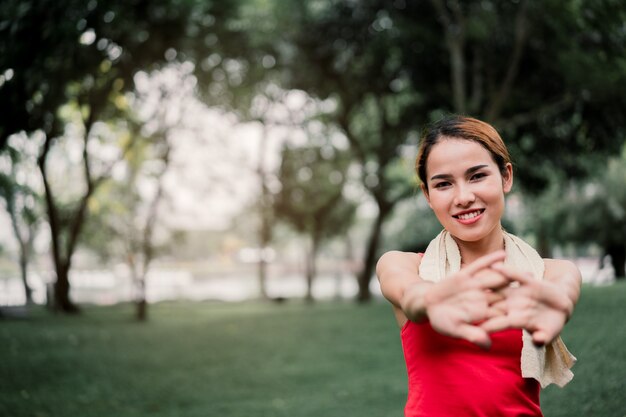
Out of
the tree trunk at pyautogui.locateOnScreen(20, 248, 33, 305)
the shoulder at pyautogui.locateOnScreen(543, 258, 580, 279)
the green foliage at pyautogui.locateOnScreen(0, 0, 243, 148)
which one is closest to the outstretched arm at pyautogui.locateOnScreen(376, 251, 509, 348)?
the shoulder at pyautogui.locateOnScreen(543, 258, 580, 279)

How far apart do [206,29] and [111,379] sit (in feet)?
29.4

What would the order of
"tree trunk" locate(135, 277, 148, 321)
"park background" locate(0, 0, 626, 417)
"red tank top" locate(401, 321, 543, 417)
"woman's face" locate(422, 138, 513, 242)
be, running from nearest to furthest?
"red tank top" locate(401, 321, 543, 417)
"woman's face" locate(422, 138, 513, 242)
"park background" locate(0, 0, 626, 417)
"tree trunk" locate(135, 277, 148, 321)

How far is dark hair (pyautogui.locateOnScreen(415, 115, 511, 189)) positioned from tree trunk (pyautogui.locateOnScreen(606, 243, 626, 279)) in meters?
18.9

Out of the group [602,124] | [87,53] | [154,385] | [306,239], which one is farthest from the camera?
[306,239]

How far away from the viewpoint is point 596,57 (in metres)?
9.89

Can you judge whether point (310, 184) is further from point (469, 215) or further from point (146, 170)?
point (469, 215)

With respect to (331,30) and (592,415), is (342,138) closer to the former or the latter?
(331,30)

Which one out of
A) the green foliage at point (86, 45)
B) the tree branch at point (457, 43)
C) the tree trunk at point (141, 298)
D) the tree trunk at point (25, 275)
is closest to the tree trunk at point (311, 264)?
the tree trunk at point (141, 298)

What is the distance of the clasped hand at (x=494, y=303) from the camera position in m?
1.66

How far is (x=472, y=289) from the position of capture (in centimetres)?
168

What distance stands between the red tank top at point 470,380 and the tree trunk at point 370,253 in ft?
57.2

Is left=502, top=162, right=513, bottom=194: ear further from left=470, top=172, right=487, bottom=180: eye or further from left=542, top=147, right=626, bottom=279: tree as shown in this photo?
left=542, top=147, right=626, bottom=279: tree

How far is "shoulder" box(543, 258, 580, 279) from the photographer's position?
2.01m

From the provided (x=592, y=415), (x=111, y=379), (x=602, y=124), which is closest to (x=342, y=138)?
(x=602, y=124)
